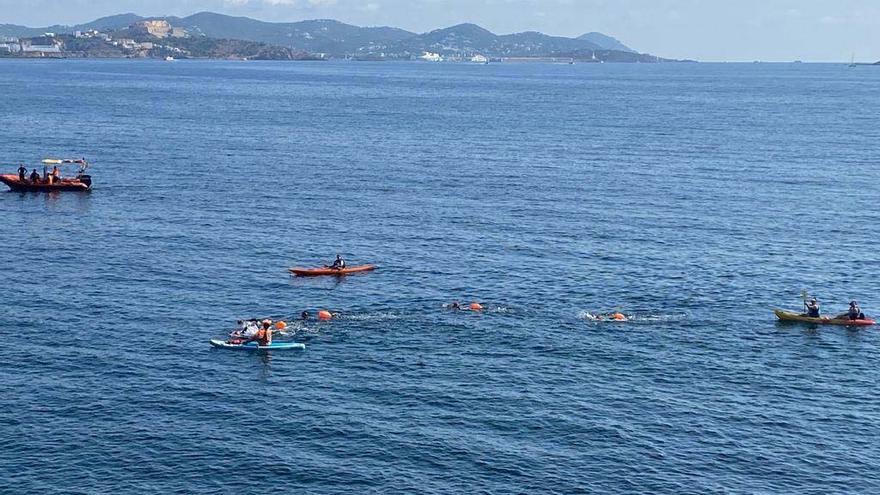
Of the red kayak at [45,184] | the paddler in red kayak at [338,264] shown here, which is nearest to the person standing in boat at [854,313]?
the paddler in red kayak at [338,264]

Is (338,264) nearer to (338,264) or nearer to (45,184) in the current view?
(338,264)

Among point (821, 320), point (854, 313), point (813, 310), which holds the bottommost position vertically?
point (821, 320)

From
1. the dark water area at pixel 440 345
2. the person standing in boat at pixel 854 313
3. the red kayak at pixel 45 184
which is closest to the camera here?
the dark water area at pixel 440 345

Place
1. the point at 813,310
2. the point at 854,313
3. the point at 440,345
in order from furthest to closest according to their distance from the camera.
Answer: the point at 813,310
the point at 854,313
the point at 440,345

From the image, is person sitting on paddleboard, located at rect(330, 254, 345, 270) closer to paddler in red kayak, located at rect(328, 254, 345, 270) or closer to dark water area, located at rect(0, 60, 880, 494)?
paddler in red kayak, located at rect(328, 254, 345, 270)

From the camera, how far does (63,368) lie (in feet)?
283

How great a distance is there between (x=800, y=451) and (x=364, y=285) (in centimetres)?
4963

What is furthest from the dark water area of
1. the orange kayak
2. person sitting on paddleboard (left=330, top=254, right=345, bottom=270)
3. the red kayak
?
the red kayak

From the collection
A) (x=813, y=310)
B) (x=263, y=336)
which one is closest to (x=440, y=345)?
(x=263, y=336)

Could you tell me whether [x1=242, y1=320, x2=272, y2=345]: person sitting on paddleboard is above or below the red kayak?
below

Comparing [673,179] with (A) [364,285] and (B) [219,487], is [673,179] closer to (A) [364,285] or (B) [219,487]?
(A) [364,285]

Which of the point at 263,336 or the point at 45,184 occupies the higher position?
the point at 45,184

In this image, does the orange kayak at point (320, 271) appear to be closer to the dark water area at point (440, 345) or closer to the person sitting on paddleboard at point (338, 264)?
the person sitting on paddleboard at point (338, 264)

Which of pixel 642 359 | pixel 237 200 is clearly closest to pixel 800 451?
pixel 642 359
